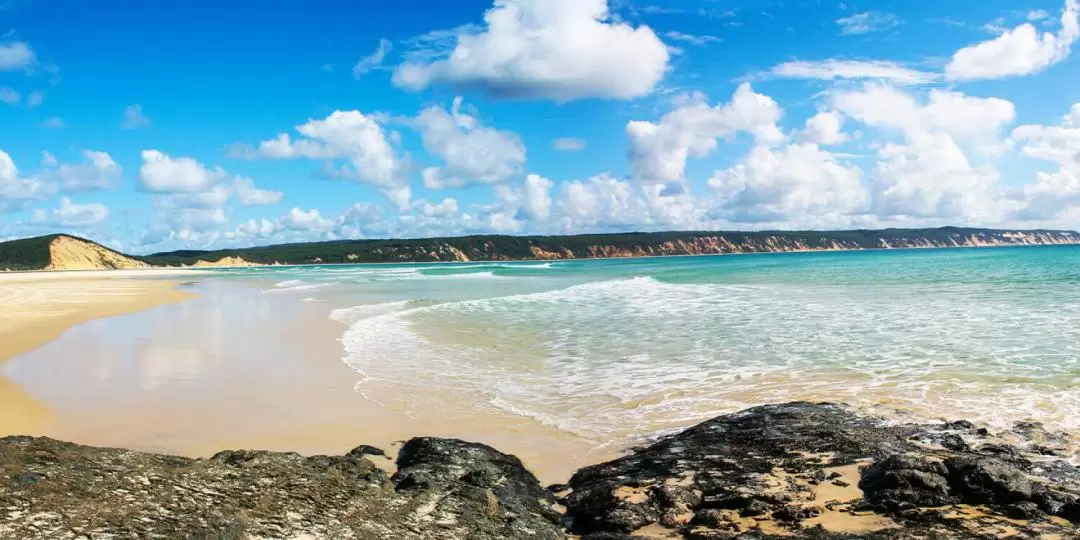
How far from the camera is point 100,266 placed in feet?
444

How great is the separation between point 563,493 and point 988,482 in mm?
3984

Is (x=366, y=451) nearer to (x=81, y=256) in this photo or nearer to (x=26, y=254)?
(x=81, y=256)

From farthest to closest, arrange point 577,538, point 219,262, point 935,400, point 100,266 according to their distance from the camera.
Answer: point 219,262 → point 100,266 → point 935,400 → point 577,538

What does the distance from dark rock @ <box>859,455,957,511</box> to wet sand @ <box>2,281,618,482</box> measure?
311 centimetres

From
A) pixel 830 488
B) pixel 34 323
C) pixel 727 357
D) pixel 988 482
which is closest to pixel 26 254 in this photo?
pixel 34 323

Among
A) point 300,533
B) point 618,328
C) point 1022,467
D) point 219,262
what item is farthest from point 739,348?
point 219,262

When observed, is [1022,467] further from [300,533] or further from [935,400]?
[300,533]

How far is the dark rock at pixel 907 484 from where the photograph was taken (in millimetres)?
5586

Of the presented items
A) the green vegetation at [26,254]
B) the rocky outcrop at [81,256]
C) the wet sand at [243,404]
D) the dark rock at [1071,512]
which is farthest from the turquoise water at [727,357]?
the rocky outcrop at [81,256]

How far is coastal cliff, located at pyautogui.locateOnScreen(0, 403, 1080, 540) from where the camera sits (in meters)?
4.44

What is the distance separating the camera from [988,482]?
224 inches

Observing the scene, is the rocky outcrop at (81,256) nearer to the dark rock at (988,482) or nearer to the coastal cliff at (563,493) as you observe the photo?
the coastal cliff at (563,493)

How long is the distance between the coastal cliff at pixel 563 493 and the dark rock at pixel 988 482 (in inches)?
0.5

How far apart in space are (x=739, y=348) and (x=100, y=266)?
156 meters
